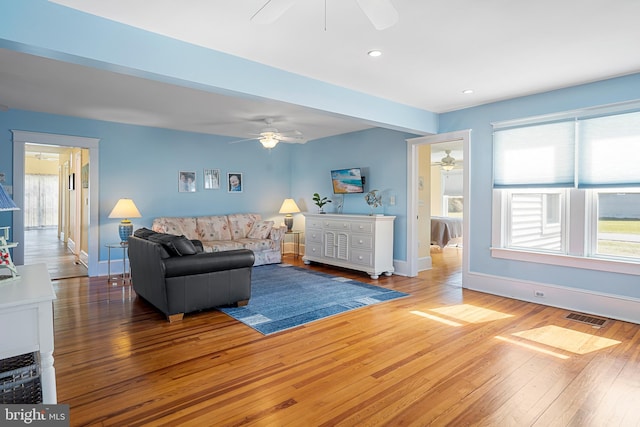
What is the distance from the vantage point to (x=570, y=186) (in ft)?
13.1

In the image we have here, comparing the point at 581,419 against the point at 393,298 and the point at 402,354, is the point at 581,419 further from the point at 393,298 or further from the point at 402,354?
the point at 393,298

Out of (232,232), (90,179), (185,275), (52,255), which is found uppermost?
(90,179)

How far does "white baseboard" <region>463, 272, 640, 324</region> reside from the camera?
3.68m

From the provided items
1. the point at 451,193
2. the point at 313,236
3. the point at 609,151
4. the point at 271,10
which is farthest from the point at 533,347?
the point at 451,193

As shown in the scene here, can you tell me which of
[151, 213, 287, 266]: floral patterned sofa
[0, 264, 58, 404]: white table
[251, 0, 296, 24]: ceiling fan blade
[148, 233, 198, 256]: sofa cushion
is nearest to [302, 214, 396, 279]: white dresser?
[151, 213, 287, 266]: floral patterned sofa

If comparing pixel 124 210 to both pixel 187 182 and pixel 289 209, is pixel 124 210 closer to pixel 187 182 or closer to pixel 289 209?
pixel 187 182

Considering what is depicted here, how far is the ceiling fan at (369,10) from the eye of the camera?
1.86 meters

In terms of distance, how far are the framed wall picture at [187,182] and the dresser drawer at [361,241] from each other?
321cm

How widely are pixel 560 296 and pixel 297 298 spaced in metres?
3.04

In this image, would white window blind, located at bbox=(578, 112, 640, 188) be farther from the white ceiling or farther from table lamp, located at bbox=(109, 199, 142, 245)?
table lamp, located at bbox=(109, 199, 142, 245)

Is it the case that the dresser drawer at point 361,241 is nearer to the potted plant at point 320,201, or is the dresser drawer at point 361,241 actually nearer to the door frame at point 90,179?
the potted plant at point 320,201

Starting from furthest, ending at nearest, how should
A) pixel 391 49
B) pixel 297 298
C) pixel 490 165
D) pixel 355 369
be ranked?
pixel 490 165 → pixel 297 298 → pixel 391 49 → pixel 355 369

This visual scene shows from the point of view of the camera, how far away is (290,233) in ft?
25.1

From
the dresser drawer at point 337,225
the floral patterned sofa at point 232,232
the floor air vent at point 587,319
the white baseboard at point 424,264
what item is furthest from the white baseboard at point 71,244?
the floor air vent at point 587,319
